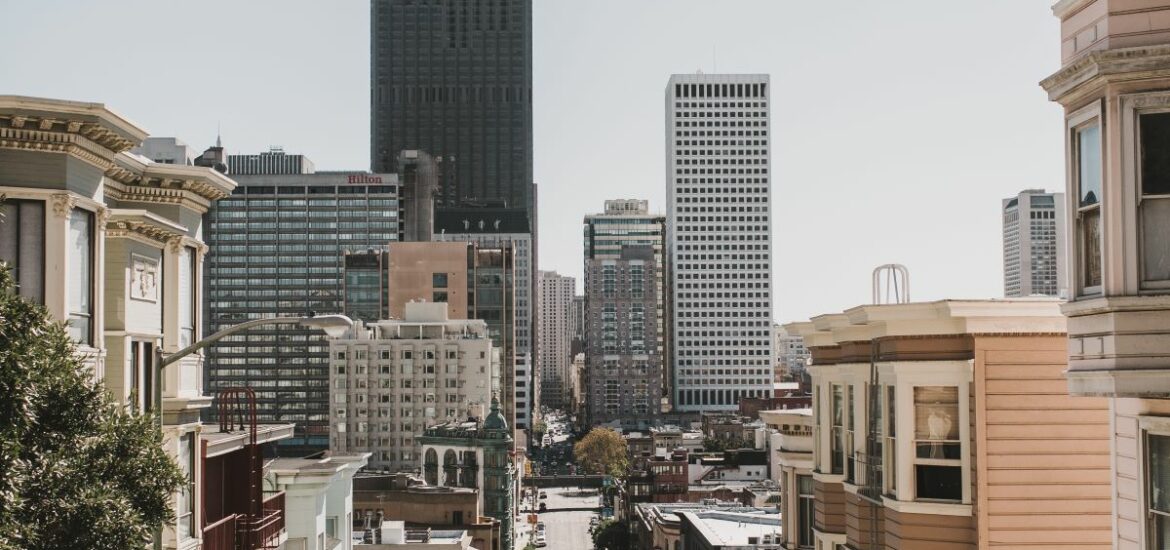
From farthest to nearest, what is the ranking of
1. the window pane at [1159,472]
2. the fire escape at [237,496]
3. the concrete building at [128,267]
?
the fire escape at [237,496], the concrete building at [128,267], the window pane at [1159,472]

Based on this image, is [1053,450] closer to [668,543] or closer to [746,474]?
[668,543]

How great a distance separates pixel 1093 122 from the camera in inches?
433

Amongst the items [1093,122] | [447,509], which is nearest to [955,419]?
[1093,122]

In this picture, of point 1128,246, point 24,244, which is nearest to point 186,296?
point 24,244

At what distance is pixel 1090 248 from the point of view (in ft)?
36.6

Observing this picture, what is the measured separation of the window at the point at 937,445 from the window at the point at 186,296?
1078 centimetres

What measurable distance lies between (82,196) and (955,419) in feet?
39.1

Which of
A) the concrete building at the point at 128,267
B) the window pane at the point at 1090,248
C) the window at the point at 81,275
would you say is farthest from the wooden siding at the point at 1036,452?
the window at the point at 81,275

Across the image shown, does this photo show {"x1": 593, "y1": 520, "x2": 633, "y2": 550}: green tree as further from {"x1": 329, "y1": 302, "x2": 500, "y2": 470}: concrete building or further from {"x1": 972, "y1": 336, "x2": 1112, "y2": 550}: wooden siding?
{"x1": 972, "y1": 336, "x2": 1112, "y2": 550}: wooden siding

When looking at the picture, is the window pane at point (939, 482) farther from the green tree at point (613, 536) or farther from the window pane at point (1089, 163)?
the green tree at point (613, 536)

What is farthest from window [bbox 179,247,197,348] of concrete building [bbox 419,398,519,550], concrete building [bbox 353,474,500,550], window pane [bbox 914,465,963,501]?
concrete building [bbox 419,398,519,550]

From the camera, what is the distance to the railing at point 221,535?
21938mm

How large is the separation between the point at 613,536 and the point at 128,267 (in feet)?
419

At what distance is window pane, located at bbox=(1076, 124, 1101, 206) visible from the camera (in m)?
11.0
